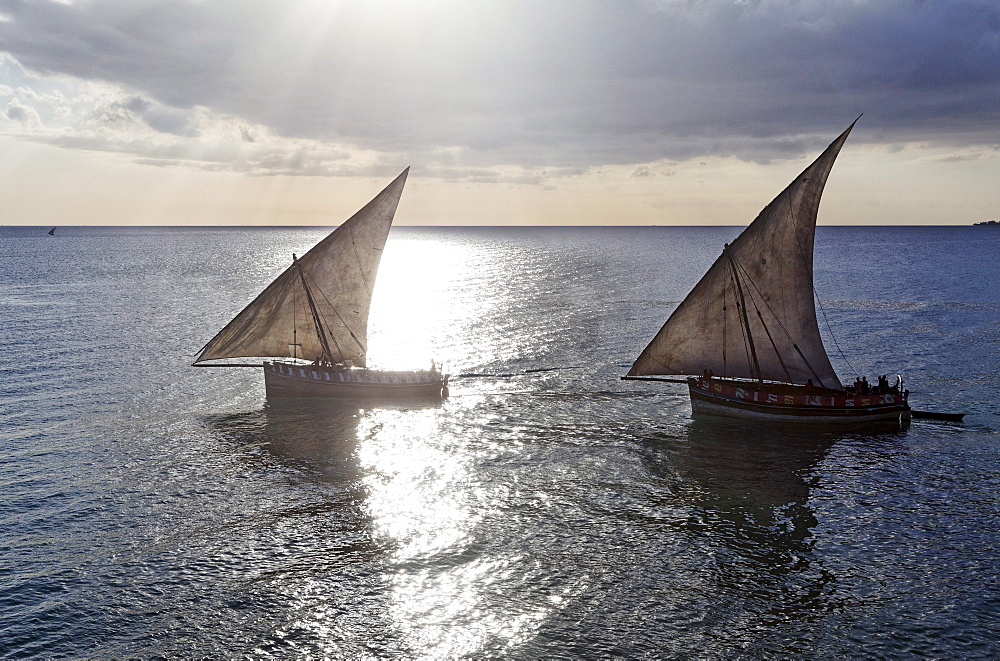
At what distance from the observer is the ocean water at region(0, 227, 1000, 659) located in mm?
25672

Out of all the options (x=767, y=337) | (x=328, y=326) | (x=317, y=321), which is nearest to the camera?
(x=767, y=337)

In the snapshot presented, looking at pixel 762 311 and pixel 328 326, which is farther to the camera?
pixel 328 326

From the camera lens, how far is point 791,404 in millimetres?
50094

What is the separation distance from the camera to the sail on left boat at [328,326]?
57.1 m

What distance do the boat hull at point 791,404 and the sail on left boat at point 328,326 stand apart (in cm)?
2022

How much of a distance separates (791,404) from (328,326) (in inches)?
1401

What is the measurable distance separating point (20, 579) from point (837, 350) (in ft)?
230

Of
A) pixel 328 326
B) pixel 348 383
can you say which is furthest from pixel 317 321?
pixel 348 383

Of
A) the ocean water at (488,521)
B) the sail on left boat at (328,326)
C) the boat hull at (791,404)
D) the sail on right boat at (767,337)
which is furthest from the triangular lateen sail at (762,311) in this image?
the sail on left boat at (328,326)

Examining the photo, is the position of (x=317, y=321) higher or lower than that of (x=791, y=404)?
higher

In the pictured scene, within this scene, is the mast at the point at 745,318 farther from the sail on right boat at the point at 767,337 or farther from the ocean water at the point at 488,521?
the ocean water at the point at 488,521

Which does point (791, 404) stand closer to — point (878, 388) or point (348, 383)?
point (878, 388)

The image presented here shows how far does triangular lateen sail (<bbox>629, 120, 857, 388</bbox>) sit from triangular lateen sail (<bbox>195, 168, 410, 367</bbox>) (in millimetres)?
23094

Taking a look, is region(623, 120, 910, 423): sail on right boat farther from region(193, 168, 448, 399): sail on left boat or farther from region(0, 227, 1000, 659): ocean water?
region(193, 168, 448, 399): sail on left boat
